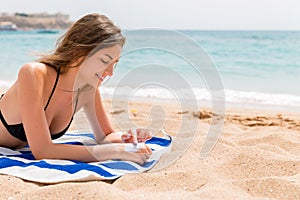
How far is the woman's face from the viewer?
94.9 inches

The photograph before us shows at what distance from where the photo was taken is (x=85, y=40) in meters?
2.43

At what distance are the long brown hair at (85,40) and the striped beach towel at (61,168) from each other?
1.92 ft

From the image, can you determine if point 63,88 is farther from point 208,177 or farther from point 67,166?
point 208,177

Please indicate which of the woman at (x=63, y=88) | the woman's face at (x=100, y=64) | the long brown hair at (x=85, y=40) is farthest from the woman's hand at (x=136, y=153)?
the long brown hair at (x=85, y=40)

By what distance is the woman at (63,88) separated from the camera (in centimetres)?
233

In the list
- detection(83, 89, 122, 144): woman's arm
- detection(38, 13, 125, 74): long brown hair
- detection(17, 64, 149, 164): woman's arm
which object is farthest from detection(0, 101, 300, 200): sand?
detection(38, 13, 125, 74): long brown hair

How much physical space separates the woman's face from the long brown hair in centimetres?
3

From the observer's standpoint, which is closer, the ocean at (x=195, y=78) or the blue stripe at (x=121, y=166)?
the blue stripe at (x=121, y=166)

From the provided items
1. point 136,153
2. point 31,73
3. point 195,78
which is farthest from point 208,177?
point 195,78

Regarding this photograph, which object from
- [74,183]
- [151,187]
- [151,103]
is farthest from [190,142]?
[151,103]

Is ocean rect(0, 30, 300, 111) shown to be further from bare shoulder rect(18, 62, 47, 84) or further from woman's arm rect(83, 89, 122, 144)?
woman's arm rect(83, 89, 122, 144)

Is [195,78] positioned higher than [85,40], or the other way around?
[85,40]

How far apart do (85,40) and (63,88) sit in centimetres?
36

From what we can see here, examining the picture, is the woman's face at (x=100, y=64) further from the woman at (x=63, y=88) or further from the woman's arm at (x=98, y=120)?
the woman's arm at (x=98, y=120)
